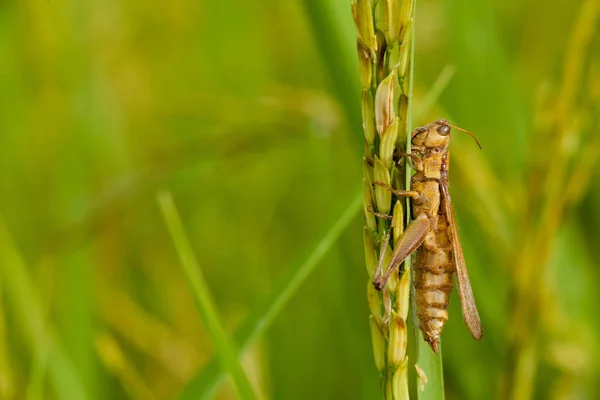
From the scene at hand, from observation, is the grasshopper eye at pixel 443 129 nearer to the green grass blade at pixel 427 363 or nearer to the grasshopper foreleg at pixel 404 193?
the grasshopper foreleg at pixel 404 193

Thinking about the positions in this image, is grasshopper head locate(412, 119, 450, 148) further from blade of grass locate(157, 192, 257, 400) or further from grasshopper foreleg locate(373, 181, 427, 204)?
blade of grass locate(157, 192, 257, 400)

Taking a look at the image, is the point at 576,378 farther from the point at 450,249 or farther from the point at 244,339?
the point at 244,339

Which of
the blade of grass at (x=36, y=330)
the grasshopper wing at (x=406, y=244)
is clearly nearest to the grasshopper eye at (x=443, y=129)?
the grasshopper wing at (x=406, y=244)

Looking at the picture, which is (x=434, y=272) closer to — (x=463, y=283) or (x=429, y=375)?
(x=463, y=283)

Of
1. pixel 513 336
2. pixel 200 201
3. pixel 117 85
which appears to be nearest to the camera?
pixel 513 336

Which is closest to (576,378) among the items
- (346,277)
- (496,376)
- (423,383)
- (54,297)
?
(496,376)

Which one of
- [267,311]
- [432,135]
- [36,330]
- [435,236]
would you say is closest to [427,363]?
[267,311]
